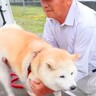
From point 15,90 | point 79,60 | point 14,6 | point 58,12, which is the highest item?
point 58,12

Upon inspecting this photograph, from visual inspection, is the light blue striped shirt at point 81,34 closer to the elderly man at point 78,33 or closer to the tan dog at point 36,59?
the elderly man at point 78,33

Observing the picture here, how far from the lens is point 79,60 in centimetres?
276

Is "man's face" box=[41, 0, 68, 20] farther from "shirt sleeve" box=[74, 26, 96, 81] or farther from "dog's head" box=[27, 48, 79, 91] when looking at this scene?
"dog's head" box=[27, 48, 79, 91]

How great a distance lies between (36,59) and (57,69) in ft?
0.74

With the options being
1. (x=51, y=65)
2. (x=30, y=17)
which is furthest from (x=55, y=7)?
(x=30, y=17)

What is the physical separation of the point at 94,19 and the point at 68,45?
13.1 inches

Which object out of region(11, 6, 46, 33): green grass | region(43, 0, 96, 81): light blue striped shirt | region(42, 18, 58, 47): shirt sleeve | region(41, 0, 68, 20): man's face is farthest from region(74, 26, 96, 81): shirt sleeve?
region(11, 6, 46, 33): green grass

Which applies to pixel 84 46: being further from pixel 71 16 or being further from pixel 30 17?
pixel 30 17

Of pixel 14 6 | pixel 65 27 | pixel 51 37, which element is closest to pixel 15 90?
pixel 51 37

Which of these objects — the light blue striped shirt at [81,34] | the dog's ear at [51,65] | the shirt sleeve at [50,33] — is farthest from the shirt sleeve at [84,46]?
the dog's ear at [51,65]

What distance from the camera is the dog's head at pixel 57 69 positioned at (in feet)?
7.61

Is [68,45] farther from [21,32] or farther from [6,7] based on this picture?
[6,7]

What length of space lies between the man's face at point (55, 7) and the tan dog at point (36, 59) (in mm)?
261

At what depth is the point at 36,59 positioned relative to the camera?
8.09 ft
